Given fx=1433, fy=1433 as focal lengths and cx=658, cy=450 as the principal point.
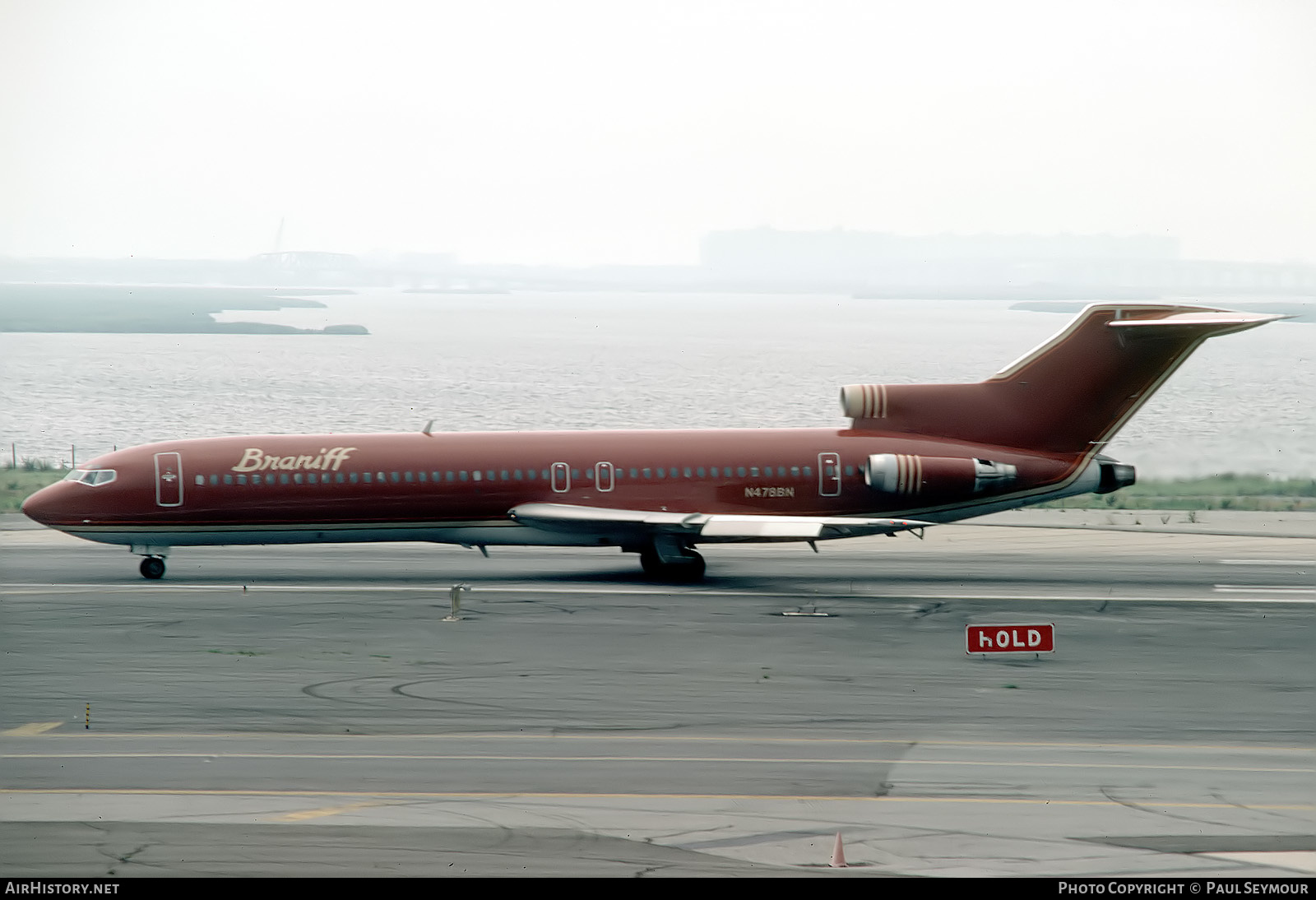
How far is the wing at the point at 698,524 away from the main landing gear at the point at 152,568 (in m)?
9.49

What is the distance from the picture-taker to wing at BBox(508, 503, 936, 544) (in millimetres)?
35250

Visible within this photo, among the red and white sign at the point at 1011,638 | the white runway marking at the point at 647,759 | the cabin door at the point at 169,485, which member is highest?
the cabin door at the point at 169,485

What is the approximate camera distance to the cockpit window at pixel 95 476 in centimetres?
3775

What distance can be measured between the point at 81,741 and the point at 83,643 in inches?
314

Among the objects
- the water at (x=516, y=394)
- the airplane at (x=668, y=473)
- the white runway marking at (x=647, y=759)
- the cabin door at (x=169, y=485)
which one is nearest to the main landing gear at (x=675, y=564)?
the airplane at (x=668, y=473)

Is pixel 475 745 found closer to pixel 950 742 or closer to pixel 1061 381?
pixel 950 742

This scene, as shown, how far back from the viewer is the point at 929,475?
38.2 metres

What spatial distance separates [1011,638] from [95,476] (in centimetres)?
2401

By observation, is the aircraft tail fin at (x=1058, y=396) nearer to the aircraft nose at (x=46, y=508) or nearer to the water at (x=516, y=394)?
the aircraft nose at (x=46, y=508)

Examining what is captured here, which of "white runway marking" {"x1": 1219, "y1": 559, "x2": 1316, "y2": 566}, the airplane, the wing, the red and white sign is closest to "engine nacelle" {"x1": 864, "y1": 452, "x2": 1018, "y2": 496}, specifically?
the airplane

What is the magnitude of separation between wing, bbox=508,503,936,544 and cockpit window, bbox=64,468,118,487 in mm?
10579

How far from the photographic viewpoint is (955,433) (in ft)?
130

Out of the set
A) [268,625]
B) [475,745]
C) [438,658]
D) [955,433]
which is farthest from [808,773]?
[955,433]

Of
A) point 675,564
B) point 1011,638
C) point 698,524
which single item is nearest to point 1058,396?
point 698,524
